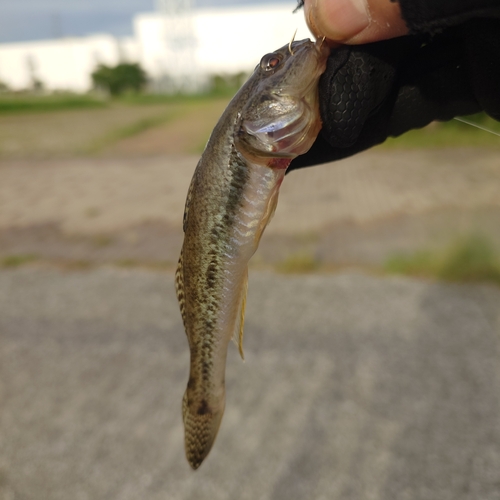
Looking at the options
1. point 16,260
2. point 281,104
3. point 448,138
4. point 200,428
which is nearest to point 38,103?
point 448,138

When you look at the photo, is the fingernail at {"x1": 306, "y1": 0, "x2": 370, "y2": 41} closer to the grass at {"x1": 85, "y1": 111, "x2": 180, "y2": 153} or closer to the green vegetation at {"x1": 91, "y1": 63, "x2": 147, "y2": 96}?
the grass at {"x1": 85, "y1": 111, "x2": 180, "y2": 153}

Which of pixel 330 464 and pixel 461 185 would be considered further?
pixel 461 185

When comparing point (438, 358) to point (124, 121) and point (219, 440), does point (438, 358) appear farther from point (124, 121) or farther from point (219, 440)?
point (124, 121)

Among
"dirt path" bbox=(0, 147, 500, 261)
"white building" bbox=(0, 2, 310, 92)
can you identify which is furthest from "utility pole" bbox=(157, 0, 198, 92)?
"dirt path" bbox=(0, 147, 500, 261)

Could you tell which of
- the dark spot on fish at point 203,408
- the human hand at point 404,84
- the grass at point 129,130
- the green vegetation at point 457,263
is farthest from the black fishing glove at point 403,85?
the grass at point 129,130

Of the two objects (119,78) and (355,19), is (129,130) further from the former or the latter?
(119,78)

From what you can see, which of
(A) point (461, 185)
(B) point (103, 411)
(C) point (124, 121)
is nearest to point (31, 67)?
(C) point (124, 121)
